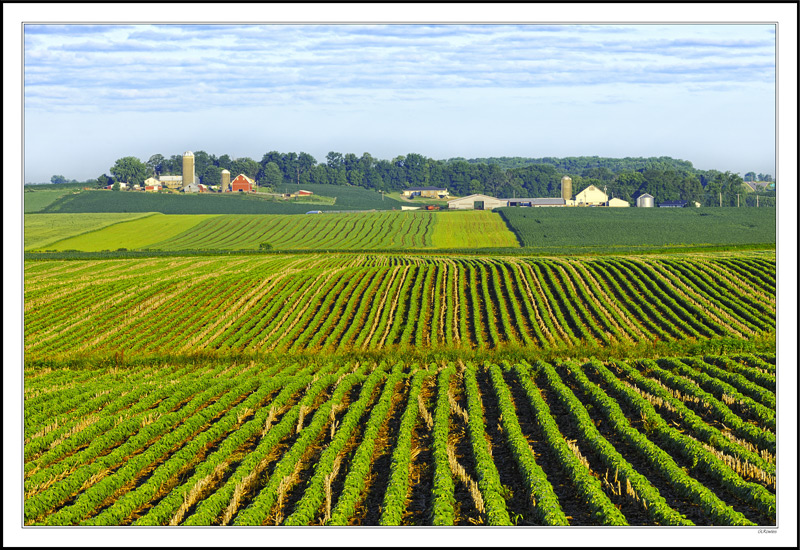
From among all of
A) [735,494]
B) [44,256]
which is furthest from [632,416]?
[44,256]

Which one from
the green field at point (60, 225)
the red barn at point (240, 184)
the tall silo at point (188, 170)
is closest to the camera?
the green field at point (60, 225)

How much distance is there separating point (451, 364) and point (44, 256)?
2206 inches

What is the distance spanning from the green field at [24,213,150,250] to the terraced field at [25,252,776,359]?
40.6m

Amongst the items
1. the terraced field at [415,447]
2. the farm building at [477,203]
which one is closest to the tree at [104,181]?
the farm building at [477,203]

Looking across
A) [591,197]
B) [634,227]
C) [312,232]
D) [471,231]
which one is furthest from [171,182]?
[634,227]

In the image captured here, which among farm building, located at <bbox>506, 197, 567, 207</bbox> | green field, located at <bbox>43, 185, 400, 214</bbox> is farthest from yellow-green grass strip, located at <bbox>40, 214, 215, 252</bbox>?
farm building, located at <bbox>506, 197, 567, 207</bbox>

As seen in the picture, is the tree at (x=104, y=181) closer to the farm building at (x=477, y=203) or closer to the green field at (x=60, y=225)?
the green field at (x=60, y=225)

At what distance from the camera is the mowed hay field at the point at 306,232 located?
88625 mm

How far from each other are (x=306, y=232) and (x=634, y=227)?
151ft

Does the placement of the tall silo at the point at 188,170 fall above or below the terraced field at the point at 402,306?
above

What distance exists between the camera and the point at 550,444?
14906 mm

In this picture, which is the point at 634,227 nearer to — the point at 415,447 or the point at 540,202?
→ the point at 540,202

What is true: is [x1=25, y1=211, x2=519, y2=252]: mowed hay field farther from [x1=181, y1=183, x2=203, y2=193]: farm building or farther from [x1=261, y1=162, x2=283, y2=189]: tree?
[x1=261, y1=162, x2=283, y2=189]: tree

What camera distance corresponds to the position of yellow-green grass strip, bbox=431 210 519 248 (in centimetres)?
8869
